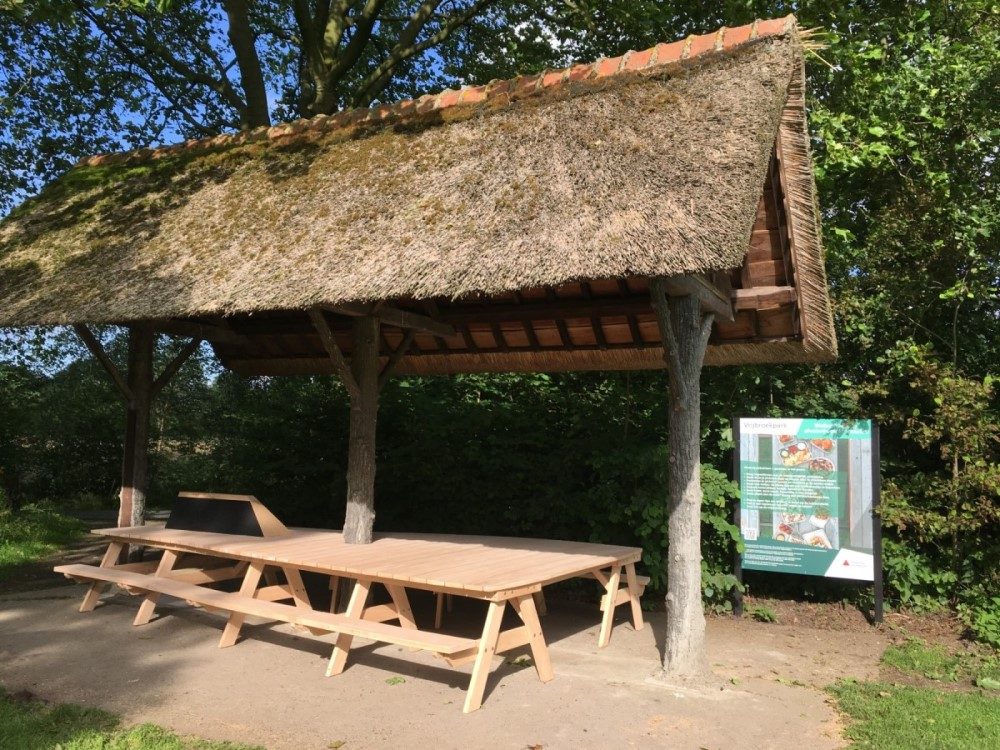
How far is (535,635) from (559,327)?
11.2 feet

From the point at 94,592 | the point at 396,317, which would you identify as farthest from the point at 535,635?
the point at 94,592

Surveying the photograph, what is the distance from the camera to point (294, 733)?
4035 mm

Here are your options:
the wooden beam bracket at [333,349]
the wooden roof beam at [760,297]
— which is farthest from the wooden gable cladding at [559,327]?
the wooden beam bracket at [333,349]

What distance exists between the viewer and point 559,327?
24.5 ft

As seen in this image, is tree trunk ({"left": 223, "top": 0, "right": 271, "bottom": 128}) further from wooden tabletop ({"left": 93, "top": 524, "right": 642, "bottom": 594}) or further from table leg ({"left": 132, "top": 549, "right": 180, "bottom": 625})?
table leg ({"left": 132, "top": 549, "right": 180, "bottom": 625})

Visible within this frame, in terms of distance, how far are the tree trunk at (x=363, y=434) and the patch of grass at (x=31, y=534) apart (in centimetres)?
465

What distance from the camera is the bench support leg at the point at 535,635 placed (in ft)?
15.3

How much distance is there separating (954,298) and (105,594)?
852 cm

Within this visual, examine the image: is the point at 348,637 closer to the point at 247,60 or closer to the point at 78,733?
the point at 78,733

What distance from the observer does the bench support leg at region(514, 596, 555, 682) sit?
4.65 metres

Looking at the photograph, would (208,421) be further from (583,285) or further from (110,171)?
(583,285)

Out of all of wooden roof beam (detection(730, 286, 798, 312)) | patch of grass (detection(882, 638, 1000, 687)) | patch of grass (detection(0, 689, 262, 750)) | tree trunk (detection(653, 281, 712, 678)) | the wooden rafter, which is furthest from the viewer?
the wooden rafter

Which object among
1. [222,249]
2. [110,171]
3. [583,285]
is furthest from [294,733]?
[110,171]

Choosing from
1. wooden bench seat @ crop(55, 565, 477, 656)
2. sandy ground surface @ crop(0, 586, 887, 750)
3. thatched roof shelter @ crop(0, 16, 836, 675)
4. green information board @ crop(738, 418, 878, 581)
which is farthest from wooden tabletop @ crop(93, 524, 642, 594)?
green information board @ crop(738, 418, 878, 581)
